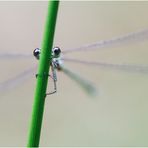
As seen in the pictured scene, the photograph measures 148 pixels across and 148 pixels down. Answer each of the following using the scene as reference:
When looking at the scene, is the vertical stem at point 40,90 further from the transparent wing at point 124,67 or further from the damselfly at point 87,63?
the transparent wing at point 124,67

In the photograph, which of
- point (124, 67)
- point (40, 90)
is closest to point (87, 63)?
point (124, 67)

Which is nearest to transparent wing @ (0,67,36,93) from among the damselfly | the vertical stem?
the damselfly

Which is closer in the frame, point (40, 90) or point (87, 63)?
point (40, 90)

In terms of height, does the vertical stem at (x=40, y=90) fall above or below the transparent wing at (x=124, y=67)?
below

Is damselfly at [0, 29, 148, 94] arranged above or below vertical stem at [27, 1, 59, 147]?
above

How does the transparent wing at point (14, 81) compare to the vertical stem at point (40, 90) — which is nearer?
the vertical stem at point (40, 90)

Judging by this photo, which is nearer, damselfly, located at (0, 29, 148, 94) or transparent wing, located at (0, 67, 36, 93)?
damselfly, located at (0, 29, 148, 94)

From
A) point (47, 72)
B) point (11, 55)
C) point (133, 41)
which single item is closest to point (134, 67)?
point (133, 41)

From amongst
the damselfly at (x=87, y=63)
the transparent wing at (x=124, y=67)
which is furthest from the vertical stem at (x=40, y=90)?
the transparent wing at (x=124, y=67)

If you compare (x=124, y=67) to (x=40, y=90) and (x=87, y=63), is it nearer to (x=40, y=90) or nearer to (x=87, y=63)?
(x=87, y=63)

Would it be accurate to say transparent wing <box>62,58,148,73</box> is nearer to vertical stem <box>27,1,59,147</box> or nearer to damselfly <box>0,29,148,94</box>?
damselfly <box>0,29,148,94</box>

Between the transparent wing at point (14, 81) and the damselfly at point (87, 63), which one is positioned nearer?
the damselfly at point (87, 63)
